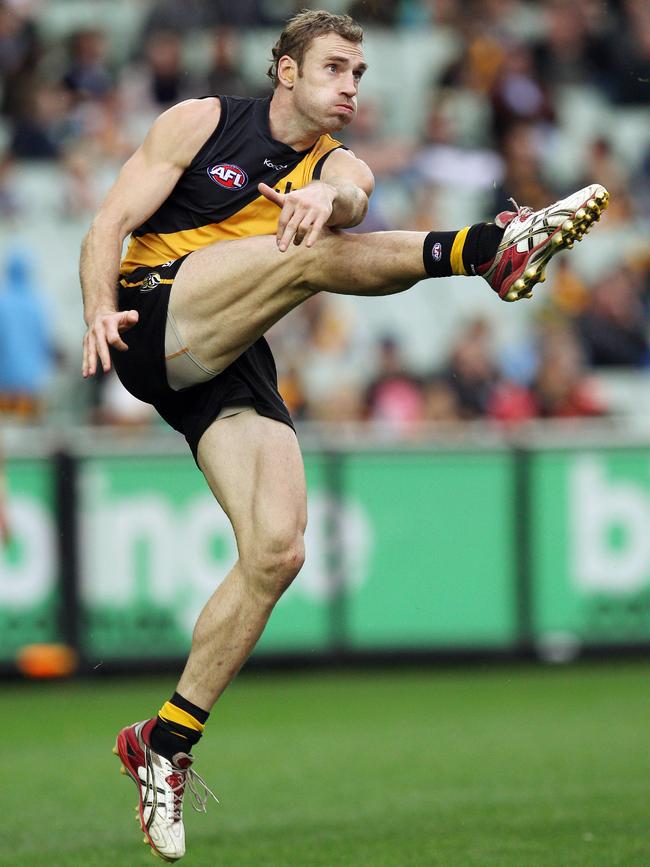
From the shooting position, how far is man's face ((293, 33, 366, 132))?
607 centimetres

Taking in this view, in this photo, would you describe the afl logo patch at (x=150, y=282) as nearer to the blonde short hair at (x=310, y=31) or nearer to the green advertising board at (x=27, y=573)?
the blonde short hair at (x=310, y=31)

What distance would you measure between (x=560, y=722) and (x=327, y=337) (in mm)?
4565

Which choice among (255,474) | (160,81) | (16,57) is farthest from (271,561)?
(16,57)

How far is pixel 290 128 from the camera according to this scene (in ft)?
20.2

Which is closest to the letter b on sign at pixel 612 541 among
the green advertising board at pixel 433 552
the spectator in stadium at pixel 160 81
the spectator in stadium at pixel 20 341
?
the green advertising board at pixel 433 552

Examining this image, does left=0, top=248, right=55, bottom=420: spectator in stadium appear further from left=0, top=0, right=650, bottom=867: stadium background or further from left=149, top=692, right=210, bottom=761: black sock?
left=149, top=692, right=210, bottom=761: black sock

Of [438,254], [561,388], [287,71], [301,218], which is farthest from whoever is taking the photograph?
[561,388]

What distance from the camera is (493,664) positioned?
39.3 feet

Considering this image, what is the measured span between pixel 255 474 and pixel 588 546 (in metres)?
6.03

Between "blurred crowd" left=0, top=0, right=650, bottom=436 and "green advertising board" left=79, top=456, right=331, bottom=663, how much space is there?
3.47 ft

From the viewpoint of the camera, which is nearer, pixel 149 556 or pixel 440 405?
pixel 149 556

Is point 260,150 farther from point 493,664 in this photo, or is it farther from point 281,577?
point 493,664

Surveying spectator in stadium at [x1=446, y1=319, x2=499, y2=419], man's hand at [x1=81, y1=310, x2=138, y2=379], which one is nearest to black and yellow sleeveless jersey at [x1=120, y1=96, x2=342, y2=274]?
man's hand at [x1=81, y1=310, x2=138, y2=379]

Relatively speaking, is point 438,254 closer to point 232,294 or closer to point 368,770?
point 232,294
